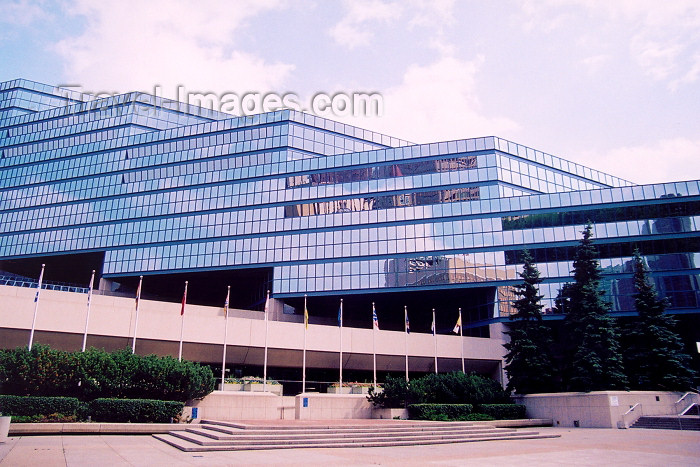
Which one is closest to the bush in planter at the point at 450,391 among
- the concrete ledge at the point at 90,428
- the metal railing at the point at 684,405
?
the metal railing at the point at 684,405

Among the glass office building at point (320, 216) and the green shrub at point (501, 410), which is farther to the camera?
Result: the glass office building at point (320, 216)

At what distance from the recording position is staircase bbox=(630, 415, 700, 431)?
111 ft

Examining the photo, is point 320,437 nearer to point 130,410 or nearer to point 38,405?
point 130,410

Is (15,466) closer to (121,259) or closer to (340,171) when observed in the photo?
(340,171)

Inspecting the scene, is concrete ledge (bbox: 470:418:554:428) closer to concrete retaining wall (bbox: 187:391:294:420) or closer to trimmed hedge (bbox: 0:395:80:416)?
concrete retaining wall (bbox: 187:391:294:420)

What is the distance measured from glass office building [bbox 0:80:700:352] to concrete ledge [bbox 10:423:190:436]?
3638cm

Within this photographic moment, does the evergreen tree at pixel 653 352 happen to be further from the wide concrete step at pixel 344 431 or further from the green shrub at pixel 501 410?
the wide concrete step at pixel 344 431

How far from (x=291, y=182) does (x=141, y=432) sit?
4567 centimetres

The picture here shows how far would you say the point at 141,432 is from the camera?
2886 cm

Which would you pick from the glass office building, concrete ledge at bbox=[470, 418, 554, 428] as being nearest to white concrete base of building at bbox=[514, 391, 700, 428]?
concrete ledge at bbox=[470, 418, 554, 428]

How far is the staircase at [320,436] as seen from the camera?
Result: 2298cm

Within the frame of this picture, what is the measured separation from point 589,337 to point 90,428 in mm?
34563

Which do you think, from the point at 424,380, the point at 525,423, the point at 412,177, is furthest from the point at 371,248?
the point at 525,423

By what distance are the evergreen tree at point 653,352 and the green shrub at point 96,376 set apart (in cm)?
3216
